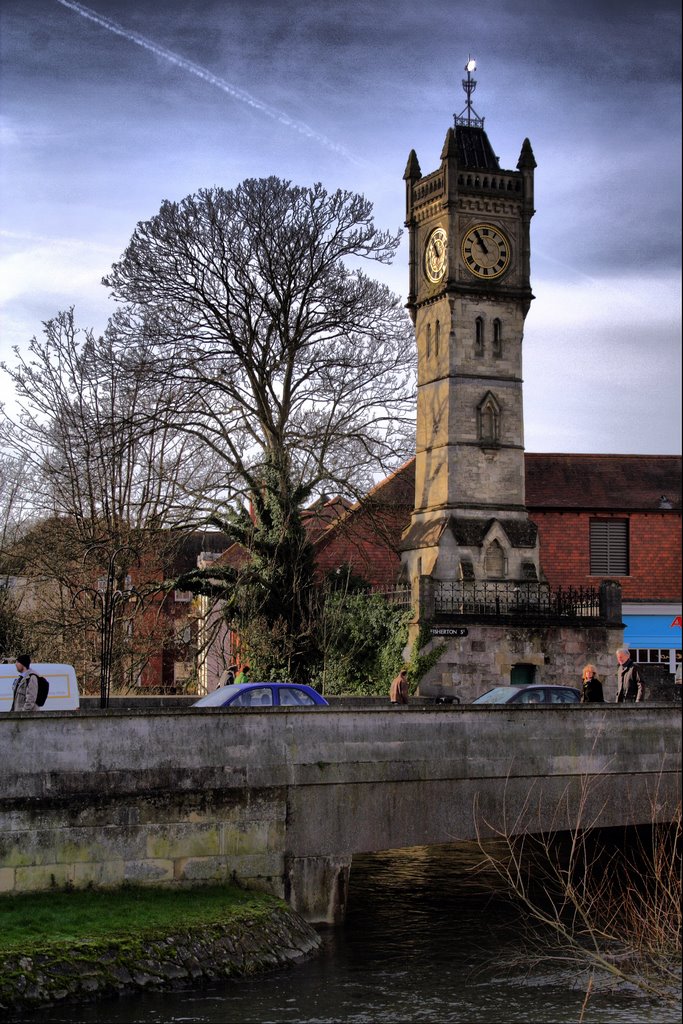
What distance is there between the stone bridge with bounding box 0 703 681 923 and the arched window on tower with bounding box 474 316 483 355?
2149 cm

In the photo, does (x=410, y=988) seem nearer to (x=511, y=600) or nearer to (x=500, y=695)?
(x=500, y=695)

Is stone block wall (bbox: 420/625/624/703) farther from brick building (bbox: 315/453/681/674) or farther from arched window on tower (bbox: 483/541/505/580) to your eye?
brick building (bbox: 315/453/681/674)

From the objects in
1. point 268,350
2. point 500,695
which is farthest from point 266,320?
point 500,695

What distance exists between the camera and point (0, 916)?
63.8 ft

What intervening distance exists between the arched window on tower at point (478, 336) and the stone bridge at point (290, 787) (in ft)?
70.5

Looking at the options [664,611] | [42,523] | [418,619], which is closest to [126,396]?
[42,523]

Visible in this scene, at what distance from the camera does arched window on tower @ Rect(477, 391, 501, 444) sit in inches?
1781

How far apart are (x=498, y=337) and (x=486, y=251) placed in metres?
2.69

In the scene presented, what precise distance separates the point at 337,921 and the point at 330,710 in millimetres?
3229

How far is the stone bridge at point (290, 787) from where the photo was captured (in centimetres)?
2089

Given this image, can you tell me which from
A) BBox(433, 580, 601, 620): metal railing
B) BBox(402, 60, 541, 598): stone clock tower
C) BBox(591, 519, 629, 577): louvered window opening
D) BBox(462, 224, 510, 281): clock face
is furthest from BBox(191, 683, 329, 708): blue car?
BBox(591, 519, 629, 577): louvered window opening

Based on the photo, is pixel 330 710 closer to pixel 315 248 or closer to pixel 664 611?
pixel 315 248

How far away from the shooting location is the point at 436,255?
45.7m

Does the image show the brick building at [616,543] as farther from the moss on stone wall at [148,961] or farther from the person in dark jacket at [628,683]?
the moss on stone wall at [148,961]
